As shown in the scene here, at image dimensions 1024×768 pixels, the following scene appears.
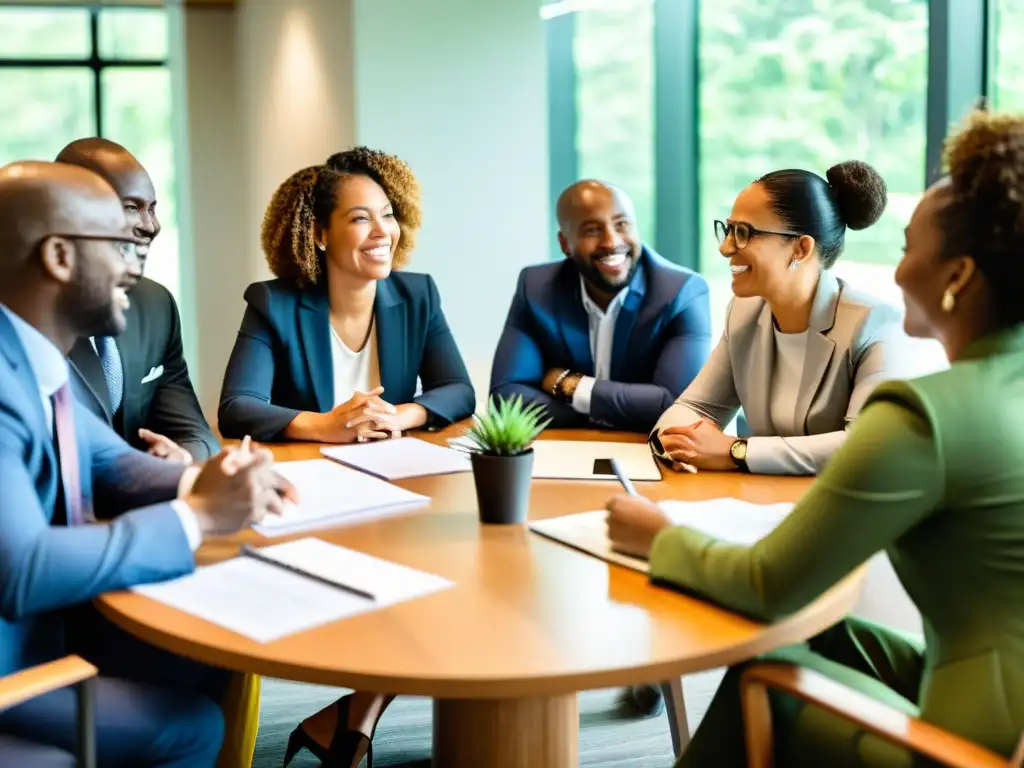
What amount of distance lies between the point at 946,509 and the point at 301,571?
87 centimetres

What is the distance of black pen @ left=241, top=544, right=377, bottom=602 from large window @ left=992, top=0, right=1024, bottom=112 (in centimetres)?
240

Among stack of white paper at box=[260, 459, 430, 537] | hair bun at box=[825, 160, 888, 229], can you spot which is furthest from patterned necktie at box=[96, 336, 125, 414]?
hair bun at box=[825, 160, 888, 229]

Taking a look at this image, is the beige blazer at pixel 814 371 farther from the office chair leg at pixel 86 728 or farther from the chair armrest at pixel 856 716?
the office chair leg at pixel 86 728

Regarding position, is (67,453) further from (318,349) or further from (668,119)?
(668,119)

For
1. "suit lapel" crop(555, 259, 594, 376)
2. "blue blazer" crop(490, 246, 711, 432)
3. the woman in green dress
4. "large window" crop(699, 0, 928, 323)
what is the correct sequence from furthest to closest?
"large window" crop(699, 0, 928, 323) < "suit lapel" crop(555, 259, 594, 376) < "blue blazer" crop(490, 246, 711, 432) < the woman in green dress

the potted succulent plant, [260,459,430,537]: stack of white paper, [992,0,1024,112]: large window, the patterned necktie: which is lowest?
[260,459,430,537]: stack of white paper

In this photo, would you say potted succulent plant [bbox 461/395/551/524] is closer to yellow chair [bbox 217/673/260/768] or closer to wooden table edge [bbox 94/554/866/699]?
wooden table edge [bbox 94/554/866/699]

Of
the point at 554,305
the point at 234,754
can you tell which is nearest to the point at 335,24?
the point at 554,305

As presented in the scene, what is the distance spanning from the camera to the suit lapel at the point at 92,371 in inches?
100

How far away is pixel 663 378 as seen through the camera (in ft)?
10.1

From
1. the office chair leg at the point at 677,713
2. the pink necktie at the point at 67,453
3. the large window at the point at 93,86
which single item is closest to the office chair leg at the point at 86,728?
the pink necktie at the point at 67,453

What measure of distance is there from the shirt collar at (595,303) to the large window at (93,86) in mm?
4094

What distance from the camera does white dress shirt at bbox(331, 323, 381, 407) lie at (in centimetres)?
305

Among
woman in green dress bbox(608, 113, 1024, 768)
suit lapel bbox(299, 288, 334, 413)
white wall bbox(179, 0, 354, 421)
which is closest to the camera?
woman in green dress bbox(608, 113, 1024, 768)
